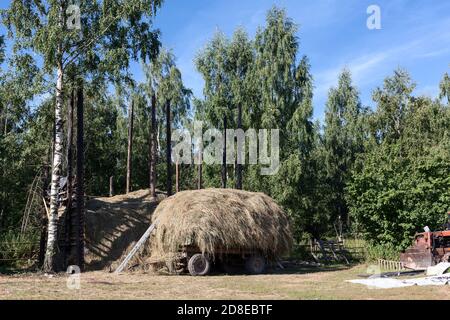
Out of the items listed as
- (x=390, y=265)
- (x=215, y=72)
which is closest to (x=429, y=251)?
(x=390, y=265)

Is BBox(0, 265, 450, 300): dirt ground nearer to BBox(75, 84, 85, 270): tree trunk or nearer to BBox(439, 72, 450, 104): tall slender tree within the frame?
BBox(75, 84, 85, 270): tree trunk

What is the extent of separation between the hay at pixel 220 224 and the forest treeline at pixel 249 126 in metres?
4.02

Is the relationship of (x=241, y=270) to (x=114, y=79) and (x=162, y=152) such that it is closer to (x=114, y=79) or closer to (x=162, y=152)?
(x=114, y=79)

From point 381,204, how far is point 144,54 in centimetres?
1026

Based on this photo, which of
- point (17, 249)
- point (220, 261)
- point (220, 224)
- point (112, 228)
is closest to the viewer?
point (220, 224)

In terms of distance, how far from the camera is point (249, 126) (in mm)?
31719

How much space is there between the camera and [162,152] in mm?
40656

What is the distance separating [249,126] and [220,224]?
54.1 ft

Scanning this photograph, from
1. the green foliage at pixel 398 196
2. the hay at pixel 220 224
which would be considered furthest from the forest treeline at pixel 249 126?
the hay at pixel 220 224

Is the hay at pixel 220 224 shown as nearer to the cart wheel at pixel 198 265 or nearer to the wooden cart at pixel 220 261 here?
the wooden cart at pixel 220 261

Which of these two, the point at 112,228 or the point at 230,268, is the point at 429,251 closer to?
the point at 230,268

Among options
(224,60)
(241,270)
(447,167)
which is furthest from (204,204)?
(224,60)

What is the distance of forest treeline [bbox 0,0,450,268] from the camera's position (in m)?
17.2
